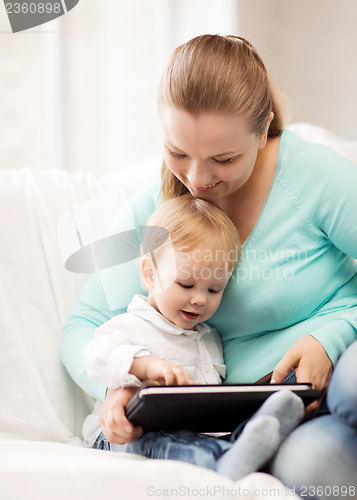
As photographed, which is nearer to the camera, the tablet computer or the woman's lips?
the tablet computer

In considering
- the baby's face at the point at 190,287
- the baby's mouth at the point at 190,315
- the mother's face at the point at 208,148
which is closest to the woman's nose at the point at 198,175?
the mother's face at the point at 208,148

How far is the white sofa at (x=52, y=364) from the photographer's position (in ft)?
2.38

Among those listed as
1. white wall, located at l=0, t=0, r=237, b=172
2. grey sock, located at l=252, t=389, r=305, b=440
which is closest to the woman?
grey sock, located at l=252, t=389, r=305, b=440

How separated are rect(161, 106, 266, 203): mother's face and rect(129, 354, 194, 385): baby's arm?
1.00 ft

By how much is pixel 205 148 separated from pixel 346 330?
1.20 feet

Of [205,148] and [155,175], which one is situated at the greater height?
[205,148]

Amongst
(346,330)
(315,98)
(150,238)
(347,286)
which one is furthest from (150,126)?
(346,330)

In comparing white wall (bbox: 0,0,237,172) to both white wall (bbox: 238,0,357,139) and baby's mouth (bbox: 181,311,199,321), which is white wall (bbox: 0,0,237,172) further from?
baby's mouth (bbox: 181,311,199,321)

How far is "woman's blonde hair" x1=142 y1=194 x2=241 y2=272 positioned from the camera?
3.46 feet

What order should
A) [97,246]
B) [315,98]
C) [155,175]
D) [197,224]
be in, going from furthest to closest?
[315,98] < [155,175] < [97,246] < [197,224]

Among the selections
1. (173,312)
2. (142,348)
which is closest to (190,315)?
(173,312)

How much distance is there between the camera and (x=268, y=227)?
112cm

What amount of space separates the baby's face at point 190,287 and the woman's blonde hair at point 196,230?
11mm

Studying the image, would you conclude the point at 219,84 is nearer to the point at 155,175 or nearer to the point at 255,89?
the point at 255,89
